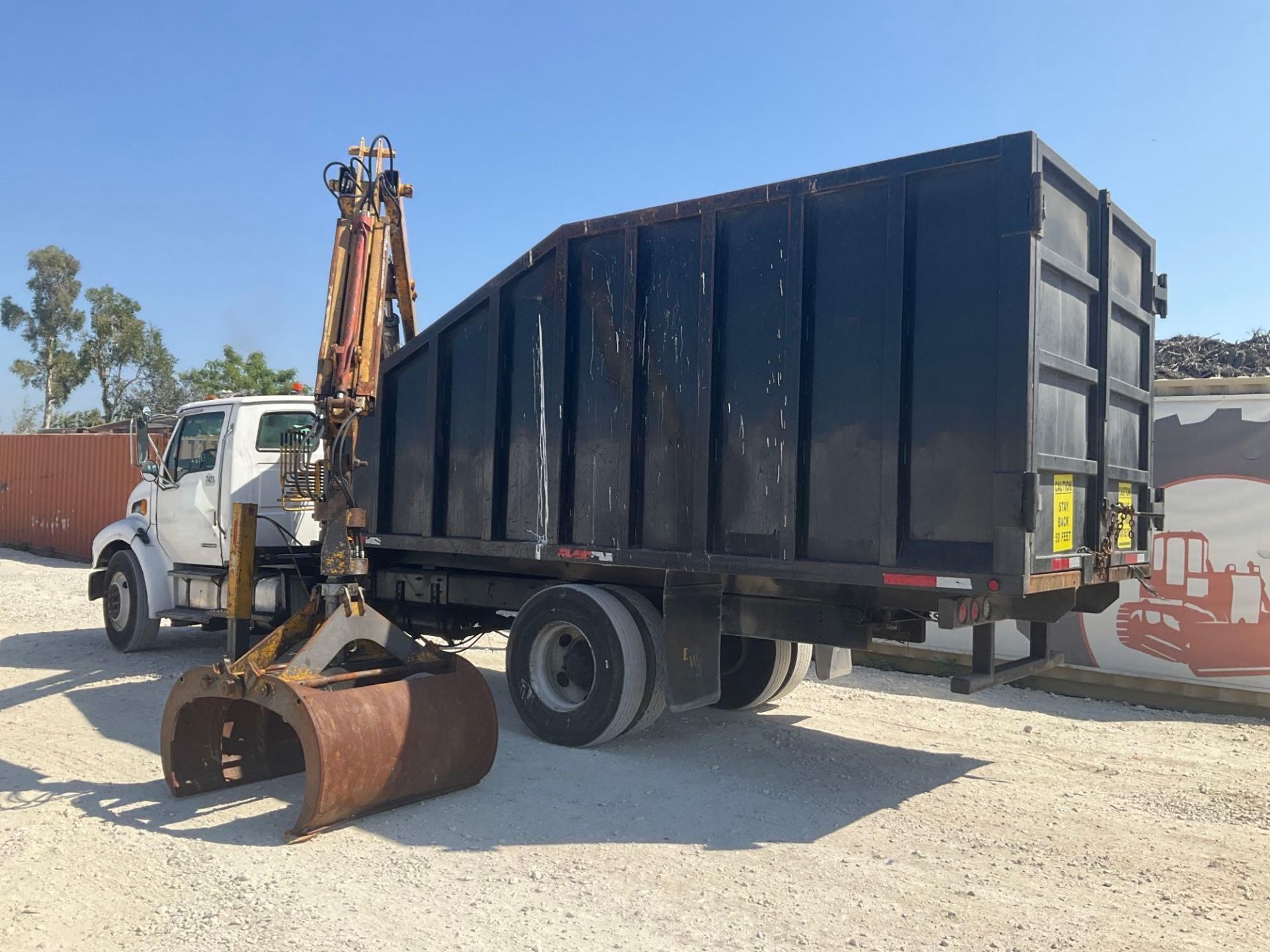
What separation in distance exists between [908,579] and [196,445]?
7385 millimetres

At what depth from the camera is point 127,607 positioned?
977 cm

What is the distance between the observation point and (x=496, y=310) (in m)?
6.94

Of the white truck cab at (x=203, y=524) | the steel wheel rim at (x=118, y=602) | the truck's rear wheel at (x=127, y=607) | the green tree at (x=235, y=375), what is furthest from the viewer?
the green tree at (x=235, y=375)

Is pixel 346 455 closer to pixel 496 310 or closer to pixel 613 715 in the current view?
pixel 496 310

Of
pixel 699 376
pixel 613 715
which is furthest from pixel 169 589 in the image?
pixel 699 376

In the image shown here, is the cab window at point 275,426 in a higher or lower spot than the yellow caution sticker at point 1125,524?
higher

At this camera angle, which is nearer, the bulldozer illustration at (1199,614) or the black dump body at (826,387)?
the black dump body at (826,387)

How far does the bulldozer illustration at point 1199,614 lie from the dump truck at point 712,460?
6.23ft

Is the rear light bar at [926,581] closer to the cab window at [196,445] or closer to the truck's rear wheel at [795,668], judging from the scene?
the truck's rear wheel at [795,668]

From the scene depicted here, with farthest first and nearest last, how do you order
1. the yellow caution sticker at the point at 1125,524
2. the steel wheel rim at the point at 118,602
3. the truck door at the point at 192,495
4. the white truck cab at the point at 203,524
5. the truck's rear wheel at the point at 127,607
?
the steel wheel rim at the point at 118,602, the truck's rear wheel at the point at 127,607, the truck door at the point at 192,495, the white truck cab at the point at 203,524, the yellow caution sticker at the point at 1125,524

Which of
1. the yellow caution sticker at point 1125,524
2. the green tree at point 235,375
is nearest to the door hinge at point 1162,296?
the yellow caution sticker at point 1125,524

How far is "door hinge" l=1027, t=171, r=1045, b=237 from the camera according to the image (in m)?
4.68

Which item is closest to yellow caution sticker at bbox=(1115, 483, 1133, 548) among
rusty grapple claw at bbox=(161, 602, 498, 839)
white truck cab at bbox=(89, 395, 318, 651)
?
rusty grapple claw at bbox=(161, 602, 498, 839)

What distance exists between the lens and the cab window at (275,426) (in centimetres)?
931
